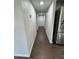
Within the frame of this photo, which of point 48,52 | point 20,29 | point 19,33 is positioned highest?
point 20,29

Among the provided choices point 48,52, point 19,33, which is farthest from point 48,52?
point 19,33

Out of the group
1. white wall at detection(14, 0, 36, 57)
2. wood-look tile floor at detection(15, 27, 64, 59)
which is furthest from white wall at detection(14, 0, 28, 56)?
wood-look tile floor at detection(15, 27, 64, 59)

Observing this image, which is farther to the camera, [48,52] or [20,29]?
[48,52]

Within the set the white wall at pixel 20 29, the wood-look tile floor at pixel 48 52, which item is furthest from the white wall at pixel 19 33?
the wood-look tile floor at pixel 48 52

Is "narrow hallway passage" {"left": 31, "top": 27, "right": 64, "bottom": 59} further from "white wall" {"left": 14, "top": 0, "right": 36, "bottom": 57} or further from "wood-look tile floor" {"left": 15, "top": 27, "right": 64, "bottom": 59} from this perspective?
"white wall" {"left": 14, "top": 0, "right": 36, "bottom": 57}

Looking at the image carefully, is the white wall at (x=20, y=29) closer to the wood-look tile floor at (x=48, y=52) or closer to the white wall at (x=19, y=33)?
the white wall at (x=19, y=33)

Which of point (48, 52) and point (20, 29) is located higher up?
point (20, 29)

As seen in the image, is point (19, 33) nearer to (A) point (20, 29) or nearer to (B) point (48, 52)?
(A) point (20, 29)

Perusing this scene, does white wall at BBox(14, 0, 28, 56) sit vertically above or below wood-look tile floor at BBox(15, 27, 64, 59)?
above

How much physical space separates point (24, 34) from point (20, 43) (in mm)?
376

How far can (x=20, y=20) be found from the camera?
3170 mm
